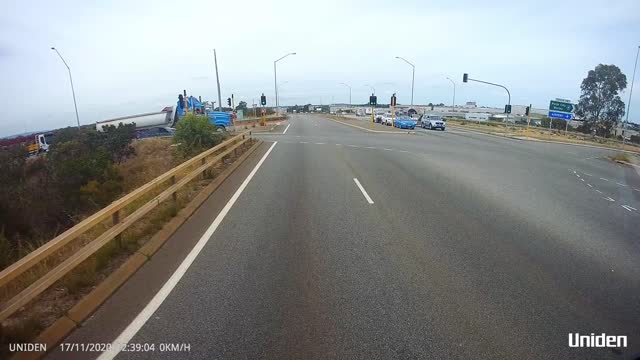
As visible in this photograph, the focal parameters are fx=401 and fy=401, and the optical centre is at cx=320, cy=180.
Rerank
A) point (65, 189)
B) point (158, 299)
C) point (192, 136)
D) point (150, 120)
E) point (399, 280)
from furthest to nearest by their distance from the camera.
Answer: point (150, 120) < point (65, 189) < point (192, 136) < point (399, 280) < point (158, 299)

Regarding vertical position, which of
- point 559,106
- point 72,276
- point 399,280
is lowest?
point 399,280

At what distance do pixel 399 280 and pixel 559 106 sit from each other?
154 ft

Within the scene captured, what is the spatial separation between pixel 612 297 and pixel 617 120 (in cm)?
7748

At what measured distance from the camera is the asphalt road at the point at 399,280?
374cm

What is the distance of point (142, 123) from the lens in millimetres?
49750

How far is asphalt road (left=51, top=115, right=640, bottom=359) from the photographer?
12.3 feet

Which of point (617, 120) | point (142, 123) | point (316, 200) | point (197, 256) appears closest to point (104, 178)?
point (316, 200)

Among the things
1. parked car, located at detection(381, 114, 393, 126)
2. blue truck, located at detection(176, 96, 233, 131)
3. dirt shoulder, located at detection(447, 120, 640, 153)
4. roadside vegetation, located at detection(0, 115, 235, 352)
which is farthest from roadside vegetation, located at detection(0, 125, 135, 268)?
dirt shoulder, located at detection(447, 120, 640, 153)

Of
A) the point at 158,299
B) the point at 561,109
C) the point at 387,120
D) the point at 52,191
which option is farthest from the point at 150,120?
the point at 158,299

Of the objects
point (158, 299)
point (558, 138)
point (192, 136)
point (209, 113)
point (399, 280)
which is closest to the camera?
point (158, 299)

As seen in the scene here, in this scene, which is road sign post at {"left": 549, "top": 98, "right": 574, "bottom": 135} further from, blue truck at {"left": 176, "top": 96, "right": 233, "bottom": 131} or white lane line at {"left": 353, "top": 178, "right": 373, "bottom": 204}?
white lane line at {"left": 353, "top": 178, "right": 373, "bottom": 204}

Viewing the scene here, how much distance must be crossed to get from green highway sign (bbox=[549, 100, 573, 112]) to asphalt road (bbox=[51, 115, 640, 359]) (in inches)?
1542

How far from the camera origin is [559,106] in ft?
143

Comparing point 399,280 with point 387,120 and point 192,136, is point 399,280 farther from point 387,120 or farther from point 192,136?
point 387,120
